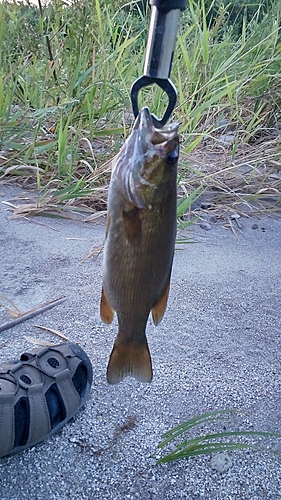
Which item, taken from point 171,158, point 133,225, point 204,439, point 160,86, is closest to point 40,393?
point 204,439

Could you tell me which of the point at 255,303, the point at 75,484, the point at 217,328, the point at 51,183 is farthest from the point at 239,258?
the point at 75,484

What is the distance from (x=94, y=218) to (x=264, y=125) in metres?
1.72

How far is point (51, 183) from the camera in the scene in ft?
9.50

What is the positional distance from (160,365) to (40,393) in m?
0.42

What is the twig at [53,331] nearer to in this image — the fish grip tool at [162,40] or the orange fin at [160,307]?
the orange fin at [160,307]

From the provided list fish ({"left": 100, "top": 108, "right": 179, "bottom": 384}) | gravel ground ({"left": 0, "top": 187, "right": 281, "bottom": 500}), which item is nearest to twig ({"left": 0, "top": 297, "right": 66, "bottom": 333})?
gravel ground ({"left": 0, "top": 187, "right": 281, "bottom": 500})

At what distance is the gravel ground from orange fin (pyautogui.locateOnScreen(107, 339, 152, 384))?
12.4 inches

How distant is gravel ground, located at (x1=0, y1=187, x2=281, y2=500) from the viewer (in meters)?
1.38

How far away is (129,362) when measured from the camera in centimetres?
123

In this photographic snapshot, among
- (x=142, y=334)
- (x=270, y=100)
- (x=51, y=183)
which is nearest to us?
(x=142, y=334)

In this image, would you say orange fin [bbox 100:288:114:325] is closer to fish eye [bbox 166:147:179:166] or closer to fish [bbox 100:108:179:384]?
fish [bbox 100:108:179:384]

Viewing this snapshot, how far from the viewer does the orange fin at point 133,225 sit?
1058 mm

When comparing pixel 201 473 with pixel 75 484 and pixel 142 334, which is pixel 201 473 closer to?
pixel 75 484

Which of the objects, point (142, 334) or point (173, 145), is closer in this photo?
point (173, 145)
